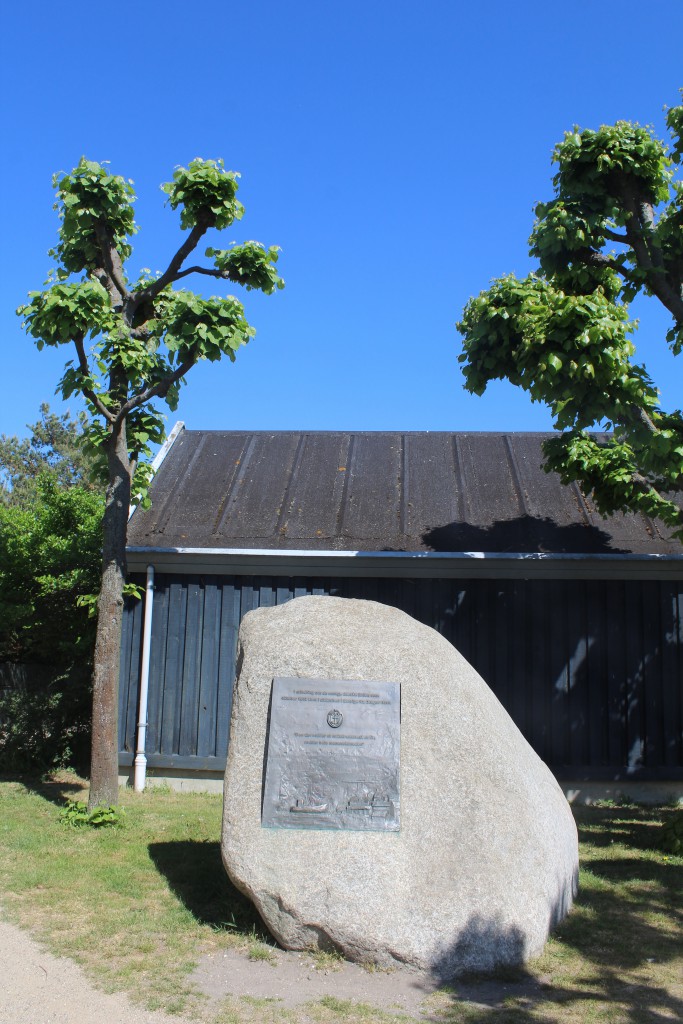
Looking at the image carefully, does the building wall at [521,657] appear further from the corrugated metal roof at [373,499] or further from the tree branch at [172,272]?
the tree branch at [172,272]

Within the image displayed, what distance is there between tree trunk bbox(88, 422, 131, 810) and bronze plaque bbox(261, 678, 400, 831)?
3931 mm

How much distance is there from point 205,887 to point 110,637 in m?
3.37

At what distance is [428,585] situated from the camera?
Answer: 11.4 metres

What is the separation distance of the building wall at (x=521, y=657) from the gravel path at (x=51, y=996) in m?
5.52

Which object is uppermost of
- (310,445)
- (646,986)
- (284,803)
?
(310,445)

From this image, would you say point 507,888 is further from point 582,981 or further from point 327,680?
point 327,680

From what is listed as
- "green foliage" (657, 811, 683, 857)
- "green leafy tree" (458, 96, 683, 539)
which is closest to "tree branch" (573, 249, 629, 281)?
"green leafy tree" (458, 96, 683, 539)

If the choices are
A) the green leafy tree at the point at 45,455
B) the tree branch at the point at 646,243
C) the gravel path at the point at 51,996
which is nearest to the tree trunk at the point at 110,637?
the gravel path at the point at 51,996

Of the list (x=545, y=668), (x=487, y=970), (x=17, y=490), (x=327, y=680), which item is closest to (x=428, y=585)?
(x=545, y=668)

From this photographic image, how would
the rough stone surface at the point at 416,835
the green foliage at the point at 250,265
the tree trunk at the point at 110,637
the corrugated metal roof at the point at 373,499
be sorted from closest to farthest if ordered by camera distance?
the rough stone surface at the point at 416,835 < the tree trunk at the point at 110,637 < the green foliage at the point at 250,265 < the corrugated metal roof at the point at 373,499

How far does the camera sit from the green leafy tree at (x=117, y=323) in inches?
364

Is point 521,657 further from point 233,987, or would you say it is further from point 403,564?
point 233,987

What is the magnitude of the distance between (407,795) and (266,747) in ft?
3.45

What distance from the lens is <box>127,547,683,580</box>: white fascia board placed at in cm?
1112
